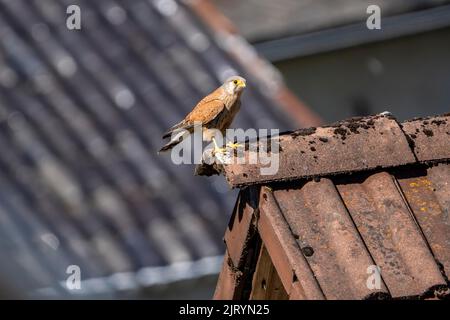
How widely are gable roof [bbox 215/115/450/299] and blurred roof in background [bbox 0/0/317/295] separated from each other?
324 centimetres

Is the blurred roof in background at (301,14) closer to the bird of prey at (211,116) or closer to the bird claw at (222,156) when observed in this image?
the bird of prey at (211,116)

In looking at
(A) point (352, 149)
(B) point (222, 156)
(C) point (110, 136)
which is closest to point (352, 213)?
(A) point (352, 149)

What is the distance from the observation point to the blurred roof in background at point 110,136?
7.51 meters

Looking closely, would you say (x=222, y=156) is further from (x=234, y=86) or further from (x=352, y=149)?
(x=234, y=86)

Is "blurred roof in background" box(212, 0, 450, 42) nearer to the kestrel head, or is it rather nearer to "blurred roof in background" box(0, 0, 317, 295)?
"blurred roof in background" box(0, 0, 317, 295)

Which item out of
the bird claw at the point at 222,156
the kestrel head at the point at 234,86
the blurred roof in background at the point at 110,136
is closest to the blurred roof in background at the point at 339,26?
the blurred roof in background at the point at 110,136

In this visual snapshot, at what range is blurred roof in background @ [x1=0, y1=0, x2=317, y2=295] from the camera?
751cm

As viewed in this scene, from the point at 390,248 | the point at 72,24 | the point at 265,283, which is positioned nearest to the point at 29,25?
the point at 72,24

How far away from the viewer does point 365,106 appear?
587 inches

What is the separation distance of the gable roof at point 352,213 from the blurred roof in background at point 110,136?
10.6 ft

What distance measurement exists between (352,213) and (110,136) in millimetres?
4675

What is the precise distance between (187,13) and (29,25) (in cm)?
138

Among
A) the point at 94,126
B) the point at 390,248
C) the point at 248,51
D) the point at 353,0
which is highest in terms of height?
the point at 353,0

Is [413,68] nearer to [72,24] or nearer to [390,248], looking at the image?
[72,24]
